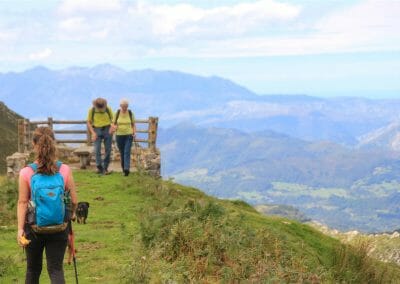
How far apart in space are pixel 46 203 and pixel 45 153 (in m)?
0.62

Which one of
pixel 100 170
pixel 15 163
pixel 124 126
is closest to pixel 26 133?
pixel 15 163

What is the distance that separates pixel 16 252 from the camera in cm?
1240

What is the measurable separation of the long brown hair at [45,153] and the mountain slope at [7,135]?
104640 millimetres

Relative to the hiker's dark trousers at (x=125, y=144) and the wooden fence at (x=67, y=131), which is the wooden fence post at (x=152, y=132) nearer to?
the wooden fence at (x=67, y=131)

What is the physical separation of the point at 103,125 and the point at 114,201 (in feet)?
14.4

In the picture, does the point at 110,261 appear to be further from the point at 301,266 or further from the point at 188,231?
the point at 301,266

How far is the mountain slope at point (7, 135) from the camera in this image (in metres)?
126

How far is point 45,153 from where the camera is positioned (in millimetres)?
6848

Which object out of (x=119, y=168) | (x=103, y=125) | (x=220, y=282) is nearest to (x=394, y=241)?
(x=119, y=168)

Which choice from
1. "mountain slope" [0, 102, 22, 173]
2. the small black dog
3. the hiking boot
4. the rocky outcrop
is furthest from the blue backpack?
"mountain slope" [0, 102, 22, 173]

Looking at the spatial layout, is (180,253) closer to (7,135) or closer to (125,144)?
(125,144)

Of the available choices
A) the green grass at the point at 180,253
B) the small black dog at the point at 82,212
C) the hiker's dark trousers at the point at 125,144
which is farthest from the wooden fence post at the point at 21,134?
the small black dog at the point at 82,212

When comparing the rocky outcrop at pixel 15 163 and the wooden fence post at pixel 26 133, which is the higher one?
the wooden fence post at pixel 26 133

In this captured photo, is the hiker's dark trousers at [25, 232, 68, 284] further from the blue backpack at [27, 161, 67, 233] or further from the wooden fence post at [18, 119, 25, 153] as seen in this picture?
the wooden fence post at [18, 119, 25, 153]
